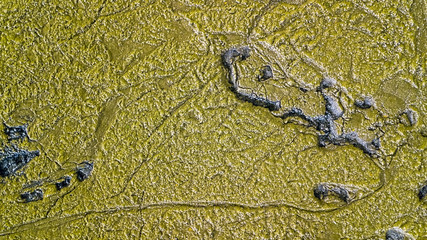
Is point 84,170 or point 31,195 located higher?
point 84,170

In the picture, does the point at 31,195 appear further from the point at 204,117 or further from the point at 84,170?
the point at 204,117

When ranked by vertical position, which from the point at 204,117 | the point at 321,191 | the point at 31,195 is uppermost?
the point at 204,117

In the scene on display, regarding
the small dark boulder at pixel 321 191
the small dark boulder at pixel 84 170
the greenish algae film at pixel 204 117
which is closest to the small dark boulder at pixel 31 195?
the greenish algae film at pixel 204 117

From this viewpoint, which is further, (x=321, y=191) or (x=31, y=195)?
(x=31, y=195)

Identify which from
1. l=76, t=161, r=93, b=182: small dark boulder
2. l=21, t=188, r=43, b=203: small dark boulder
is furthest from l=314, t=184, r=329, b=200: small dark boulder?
l=21, t=188, r=43, b=203: small dark boulder

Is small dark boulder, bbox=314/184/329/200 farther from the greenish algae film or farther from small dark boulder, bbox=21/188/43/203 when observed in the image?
small dark boulder, bbox=21/188/43/203

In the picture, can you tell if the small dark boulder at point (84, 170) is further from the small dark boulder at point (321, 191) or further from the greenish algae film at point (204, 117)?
the small dark boulder at point (321, 191)

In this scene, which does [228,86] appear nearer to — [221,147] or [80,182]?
[221,147]

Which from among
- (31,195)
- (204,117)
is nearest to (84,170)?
(31,195)
